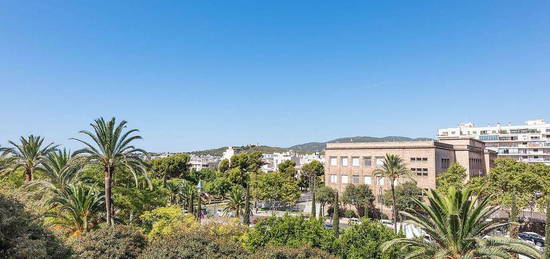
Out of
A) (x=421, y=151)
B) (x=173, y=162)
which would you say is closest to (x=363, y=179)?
(x=421, y=151)

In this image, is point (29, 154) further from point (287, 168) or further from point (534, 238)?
point (287, 168)

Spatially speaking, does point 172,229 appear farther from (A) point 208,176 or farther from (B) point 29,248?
(A) point 208,176

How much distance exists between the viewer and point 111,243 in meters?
16.7

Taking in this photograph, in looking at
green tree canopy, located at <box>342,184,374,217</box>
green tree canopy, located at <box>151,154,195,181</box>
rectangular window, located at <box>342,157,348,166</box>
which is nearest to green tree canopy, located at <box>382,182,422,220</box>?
green tree canopy, located at <box>342,184,374,217</box>

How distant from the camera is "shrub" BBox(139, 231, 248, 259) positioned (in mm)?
15363

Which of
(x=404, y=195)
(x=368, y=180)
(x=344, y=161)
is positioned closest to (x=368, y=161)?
(x=368, y=180)

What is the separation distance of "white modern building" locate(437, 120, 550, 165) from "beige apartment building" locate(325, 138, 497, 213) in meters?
36.8

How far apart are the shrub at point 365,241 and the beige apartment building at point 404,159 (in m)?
36.5

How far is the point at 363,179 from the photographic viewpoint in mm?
60688

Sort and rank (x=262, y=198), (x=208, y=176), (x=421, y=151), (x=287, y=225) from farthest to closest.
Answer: (x=208, y=176) < (x=262, y=198) < (x=421, y=151) < (x=287, y=225)

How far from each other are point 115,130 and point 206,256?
13152mm

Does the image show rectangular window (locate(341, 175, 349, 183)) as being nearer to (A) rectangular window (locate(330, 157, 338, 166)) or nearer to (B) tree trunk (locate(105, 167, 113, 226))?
(A) rectangular window (locate(330, 157, 338, 166))

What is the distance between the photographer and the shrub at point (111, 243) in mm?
15864

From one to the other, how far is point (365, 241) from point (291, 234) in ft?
15.8
